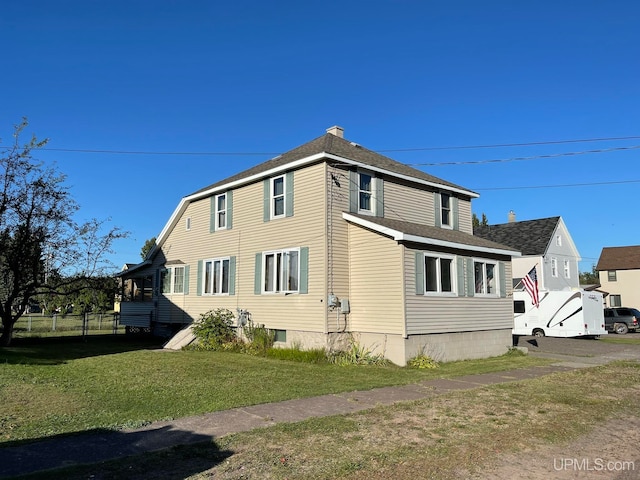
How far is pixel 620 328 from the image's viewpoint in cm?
3306

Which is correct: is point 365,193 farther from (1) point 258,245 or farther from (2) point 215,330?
(2) point 215,330

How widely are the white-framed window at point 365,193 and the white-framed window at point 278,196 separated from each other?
2.76m

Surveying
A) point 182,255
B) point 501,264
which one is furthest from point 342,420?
point 182,255

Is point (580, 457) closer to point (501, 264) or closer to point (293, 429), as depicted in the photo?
point (293, 429)

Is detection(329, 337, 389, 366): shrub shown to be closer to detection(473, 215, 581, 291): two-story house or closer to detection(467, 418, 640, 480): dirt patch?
detection(467, 418, 640, 480): dirt patch

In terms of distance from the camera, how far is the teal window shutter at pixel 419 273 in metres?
14.3

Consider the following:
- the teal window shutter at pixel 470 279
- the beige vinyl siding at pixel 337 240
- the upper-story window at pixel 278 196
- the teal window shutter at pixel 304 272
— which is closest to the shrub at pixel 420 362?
the beige vinyl siding at pixel 337 240

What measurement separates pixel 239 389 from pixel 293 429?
3287 millimetres

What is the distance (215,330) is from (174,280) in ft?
18.4

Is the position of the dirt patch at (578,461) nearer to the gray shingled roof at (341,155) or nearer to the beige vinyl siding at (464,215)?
the gray shingled roof at (341,155)

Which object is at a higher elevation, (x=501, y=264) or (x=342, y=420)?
(x=501, y=264)

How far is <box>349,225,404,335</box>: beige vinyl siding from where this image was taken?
46.2 feet

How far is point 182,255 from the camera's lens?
22359mm

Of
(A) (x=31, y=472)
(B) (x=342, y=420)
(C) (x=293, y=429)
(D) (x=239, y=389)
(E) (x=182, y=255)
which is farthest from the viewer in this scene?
(E) (x=182, y=255)
